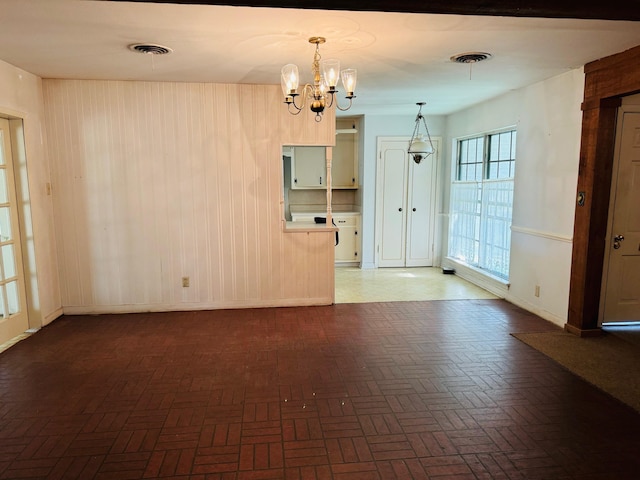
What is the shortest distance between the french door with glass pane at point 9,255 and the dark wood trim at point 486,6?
3.25 meters

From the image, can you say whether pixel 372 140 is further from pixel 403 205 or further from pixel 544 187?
pixel 544 187

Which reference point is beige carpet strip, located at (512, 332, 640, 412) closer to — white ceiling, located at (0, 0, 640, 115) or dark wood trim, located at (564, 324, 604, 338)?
dark wood trim, located at (564, 324, 604, 338)

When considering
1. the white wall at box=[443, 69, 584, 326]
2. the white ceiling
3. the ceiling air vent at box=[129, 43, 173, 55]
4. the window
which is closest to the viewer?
the white ceiling

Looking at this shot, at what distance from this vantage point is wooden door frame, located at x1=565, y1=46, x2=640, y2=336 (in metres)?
3.81

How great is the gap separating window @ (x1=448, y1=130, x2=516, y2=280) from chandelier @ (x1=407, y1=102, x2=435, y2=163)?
52 cm

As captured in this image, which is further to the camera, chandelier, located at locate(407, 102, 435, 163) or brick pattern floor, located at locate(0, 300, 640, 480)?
chandelier, located at locate(407, 102, 435, 163)

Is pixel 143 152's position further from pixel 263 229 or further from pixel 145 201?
pixel 263 229

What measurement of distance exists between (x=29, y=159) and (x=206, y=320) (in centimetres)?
238

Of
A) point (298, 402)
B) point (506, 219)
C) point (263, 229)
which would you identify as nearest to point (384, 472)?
point (298, 402)

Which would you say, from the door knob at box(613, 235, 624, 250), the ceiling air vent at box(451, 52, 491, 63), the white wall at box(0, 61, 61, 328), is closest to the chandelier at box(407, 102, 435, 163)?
the ceiling air vent at box(451, 52, 491, 63)

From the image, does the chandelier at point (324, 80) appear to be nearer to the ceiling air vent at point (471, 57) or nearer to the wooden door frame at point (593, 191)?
the ceiling air vent at point (471, 57)

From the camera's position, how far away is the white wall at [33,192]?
414cm

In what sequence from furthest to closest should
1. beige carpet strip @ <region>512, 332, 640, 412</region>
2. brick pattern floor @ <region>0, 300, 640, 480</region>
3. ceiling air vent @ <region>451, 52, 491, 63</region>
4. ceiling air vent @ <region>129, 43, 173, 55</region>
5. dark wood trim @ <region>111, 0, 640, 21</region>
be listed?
ceiling air vent @ <region>451, 52, 491, 63</region>
ceiling air vent @ <region>129, 43, 173, 55</region>
beige carpet strip @ <region>512, 332, 640, 412</region>
brick pattern floor @ <region>0, 300, 640, 480</region>
dark wood trim @ <region>111, 0, 640, 21</region>

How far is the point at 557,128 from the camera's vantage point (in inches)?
175
